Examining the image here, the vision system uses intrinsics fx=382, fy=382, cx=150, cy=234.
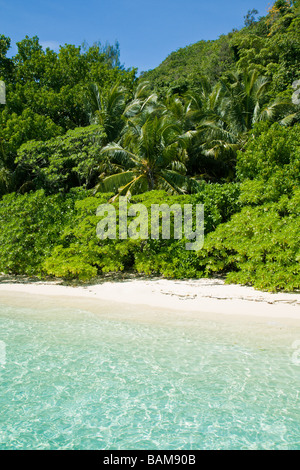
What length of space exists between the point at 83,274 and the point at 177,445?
24.4 feet

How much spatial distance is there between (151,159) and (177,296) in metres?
8.52

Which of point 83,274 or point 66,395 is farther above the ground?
point 83,274

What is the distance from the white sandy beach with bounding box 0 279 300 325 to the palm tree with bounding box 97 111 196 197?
5960 mm

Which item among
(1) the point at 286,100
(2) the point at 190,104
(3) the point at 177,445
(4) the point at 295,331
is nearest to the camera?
(3) the point at 177,445

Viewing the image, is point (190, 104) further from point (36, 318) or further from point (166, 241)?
point (36, 318)

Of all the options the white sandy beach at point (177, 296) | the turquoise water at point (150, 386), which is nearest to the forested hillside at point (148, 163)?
the white sandy beach at point (177, 296)

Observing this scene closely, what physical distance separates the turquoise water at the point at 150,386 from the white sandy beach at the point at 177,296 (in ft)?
2.64

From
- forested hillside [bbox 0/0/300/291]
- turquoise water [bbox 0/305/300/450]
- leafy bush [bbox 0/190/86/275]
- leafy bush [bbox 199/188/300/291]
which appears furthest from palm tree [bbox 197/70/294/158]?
turquoise water [bbox 0/305/300/450]

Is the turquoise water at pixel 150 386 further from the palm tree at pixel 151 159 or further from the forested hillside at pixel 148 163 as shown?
the palm tree at pixel 151 159

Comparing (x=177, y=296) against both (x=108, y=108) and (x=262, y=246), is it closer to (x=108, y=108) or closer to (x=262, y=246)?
(x=262, y=246)

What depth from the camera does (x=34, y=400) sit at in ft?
15.3

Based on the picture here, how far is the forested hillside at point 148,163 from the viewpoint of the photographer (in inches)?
394

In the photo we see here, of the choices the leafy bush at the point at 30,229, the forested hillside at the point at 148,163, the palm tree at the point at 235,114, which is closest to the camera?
the forested hillside at the point at 148,163

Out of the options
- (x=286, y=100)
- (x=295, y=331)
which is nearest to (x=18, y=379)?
(x=295, y=331)
